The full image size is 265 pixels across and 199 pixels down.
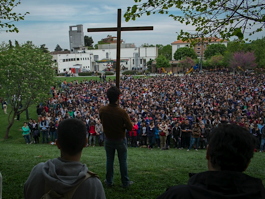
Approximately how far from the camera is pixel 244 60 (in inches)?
2283

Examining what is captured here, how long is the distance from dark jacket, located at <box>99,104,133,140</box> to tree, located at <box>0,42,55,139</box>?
574 inches

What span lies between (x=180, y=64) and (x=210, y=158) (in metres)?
77.9

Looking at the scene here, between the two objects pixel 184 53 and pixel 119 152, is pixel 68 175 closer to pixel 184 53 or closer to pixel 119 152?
pixel 119 152

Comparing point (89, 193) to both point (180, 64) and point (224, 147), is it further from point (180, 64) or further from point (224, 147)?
point (180, 64)

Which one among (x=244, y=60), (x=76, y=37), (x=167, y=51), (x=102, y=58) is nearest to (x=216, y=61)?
(x=244, y=60)

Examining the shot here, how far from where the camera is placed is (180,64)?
77250mm

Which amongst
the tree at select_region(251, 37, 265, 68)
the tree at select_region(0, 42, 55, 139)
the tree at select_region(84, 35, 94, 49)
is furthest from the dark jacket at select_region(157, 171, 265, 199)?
the tree at select_region(84, 35, 94, 49)

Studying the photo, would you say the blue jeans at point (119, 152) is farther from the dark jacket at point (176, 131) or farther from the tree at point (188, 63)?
the tree at point (188, 63)

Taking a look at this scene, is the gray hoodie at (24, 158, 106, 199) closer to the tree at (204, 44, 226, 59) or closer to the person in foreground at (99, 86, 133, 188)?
the person in foreground at (99, 86, 133, 188)

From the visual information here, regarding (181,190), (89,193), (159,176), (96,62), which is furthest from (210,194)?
(96,62)

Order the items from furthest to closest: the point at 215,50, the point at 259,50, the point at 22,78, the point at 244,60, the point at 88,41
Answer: the point at 88,41 < the point at 215,50 < the point at 259,50 < the point at 244,60 < the point at 22,78

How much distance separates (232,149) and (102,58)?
91.5m

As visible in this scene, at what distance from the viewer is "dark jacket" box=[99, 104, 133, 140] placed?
14.5 feet

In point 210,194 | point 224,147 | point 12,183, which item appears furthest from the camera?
point 12,183
